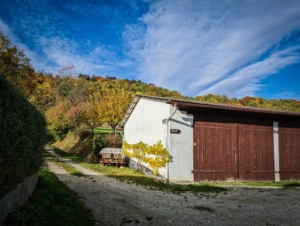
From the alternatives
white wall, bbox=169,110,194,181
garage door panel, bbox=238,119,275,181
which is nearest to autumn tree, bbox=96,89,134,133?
white wall, bbox=169,110,194,181

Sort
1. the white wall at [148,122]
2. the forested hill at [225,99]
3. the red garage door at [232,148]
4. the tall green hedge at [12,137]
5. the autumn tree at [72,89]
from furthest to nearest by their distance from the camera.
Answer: the forested hill at [225,99] < the autumn tree at [72,89] < the white wall at [148,122] < the red garage door at [232,148] < the tall green hedge at [12,137]

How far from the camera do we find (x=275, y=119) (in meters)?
13.1

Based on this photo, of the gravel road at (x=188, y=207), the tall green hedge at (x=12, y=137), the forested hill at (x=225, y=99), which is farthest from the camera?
the forested hill at (x=225, y=99)

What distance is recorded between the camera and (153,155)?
41.3 feet

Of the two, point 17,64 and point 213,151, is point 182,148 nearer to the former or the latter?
point 213,151

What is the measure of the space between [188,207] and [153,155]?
6415 millimetres

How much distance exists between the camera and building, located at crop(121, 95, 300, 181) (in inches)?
433

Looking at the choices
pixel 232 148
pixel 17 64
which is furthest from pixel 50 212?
pixel 17 64

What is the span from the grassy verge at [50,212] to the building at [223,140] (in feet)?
18.5

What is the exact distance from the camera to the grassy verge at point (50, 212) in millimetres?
4238

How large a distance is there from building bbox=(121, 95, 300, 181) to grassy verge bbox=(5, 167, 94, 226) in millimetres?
5652

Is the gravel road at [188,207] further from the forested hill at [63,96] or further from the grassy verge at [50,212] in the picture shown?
the forested hill at [63,96]

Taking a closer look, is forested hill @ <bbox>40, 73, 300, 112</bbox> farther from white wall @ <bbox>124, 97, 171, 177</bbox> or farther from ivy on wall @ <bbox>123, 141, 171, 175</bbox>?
ivy on wall @ <bbox>123, 141, 171, 175</bbox>

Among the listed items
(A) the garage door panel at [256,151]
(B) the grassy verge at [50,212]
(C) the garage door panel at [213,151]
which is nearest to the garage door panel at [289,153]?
(A) the garage door panel at [256,151]
